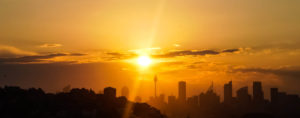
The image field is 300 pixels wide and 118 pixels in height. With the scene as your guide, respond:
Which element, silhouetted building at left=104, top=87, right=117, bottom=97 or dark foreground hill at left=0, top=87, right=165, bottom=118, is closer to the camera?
dark foreground hill at left=0, top=87, right=165, bottom=118

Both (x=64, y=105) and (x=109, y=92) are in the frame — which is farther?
(x=109, y=92)

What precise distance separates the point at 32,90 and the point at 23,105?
2831 cm

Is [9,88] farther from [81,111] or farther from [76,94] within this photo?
[81,111]

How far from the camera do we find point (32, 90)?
162 meters

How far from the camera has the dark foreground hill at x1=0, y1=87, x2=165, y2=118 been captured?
129750 mm

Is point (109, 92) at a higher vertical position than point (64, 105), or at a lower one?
higher

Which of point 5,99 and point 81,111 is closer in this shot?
point 81,111

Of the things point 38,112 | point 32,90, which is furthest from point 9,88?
point 38,112

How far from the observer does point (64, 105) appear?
14112 cm

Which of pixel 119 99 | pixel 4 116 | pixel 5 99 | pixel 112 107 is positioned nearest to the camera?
pixel 4 116

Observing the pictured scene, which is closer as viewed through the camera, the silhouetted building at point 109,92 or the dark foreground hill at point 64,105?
the dark foreground hill at point 64,105

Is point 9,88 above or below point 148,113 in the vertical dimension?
above

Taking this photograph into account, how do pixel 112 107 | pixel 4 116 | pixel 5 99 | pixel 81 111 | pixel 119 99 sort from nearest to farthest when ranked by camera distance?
pixel 4 116 → pixel 81 111 → pixel 5 99 → pixel 112 107 → pixel 119 99

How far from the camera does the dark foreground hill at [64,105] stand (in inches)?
5108
